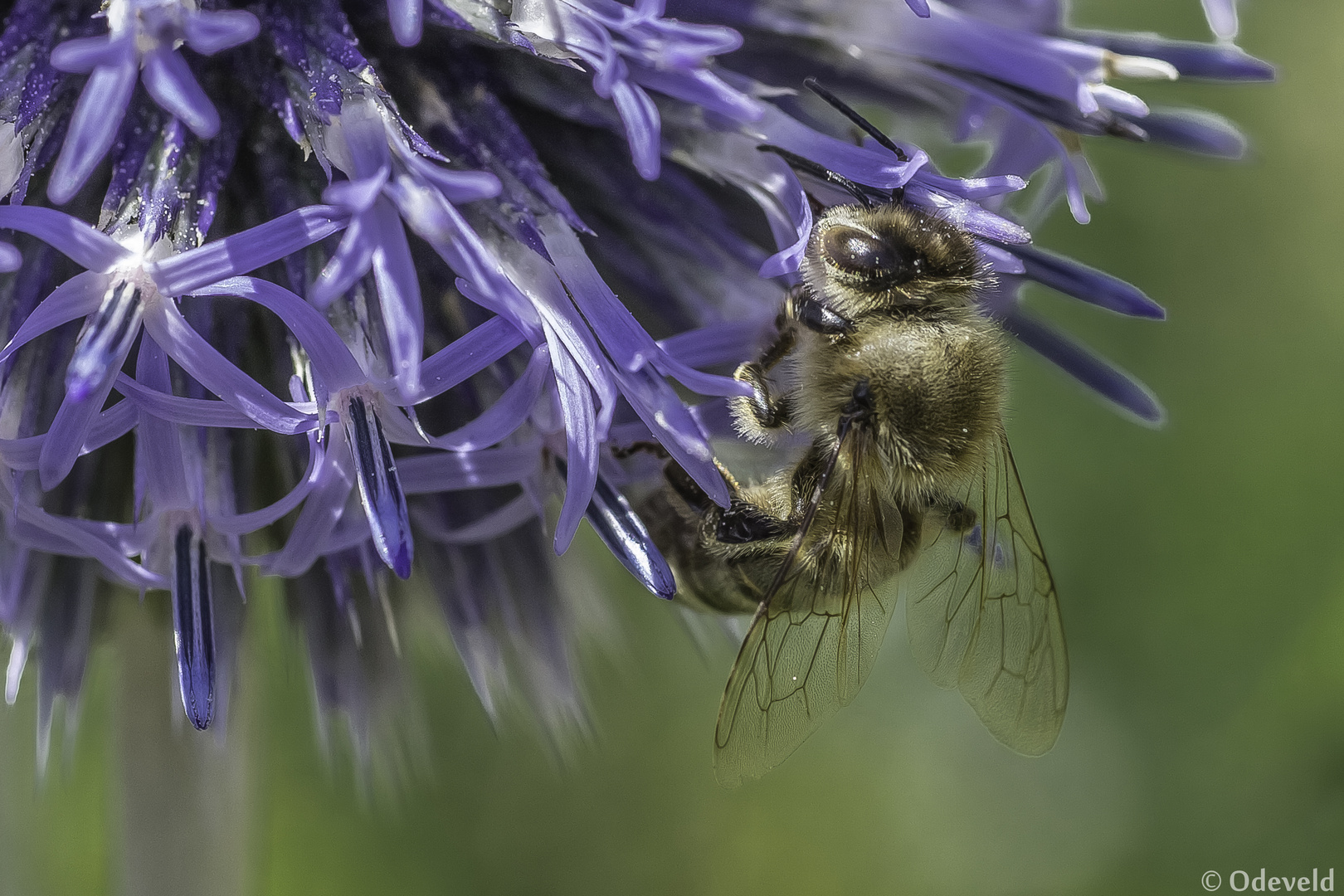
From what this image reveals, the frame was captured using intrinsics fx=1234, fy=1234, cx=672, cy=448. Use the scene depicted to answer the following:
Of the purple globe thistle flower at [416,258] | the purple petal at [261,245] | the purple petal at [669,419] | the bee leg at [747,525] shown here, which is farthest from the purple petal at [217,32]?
the bee leg at [747,525]

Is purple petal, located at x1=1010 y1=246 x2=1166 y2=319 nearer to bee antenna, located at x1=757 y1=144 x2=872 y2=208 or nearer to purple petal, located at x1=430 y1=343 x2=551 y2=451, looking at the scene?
bee antenna, located at x1=757 y1=144 x2=872 y2=208

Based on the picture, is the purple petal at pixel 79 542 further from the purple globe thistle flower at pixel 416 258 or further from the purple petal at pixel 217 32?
the purple petal at pixel 217 32

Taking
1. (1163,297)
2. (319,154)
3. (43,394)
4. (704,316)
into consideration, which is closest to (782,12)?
(704,316)

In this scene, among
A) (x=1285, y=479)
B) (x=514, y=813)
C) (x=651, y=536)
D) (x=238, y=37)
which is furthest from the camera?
(x=514, y=813)

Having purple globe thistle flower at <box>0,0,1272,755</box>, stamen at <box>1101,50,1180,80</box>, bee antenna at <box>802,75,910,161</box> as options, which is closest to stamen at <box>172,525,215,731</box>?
purple globe thistle flower at <box>0,0,1272,755</box>

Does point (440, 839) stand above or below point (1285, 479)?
below

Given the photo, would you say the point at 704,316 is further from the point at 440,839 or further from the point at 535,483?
the point at 440,839
